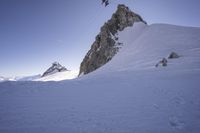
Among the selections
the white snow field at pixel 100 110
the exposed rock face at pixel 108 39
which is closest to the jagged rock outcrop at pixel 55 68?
the exposed rock face at pixel 108 39

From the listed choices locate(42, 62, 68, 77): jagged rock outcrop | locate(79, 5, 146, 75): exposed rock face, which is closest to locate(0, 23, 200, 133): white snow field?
locate(79, 5, 146, 75): exposed rock face

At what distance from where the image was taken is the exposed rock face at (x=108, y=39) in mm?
50656

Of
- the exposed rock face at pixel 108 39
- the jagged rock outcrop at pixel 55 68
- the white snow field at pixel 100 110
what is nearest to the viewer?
the white snow field at pixel 100 110

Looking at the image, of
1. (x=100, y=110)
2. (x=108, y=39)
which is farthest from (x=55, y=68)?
(x=100, y=110)

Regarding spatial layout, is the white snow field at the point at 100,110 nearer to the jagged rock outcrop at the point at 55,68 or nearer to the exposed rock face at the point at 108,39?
the exposed rock face at the point at 108,39

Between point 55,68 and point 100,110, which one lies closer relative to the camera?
point 100,110

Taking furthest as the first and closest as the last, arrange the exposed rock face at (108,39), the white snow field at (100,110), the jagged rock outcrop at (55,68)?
the jagged rock outcrop at (55,68) → the exposed rock face at (108,39) → the white snow field at (100,110)

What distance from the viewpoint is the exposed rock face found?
50.7 meters

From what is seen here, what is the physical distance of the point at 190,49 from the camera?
3234cm

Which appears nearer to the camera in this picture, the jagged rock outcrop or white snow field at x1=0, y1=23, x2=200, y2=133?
white snow field at x1=0, y1=23, x2=200, y2=133

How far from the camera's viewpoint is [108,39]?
53.3 m

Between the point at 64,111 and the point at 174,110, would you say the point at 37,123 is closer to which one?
the point at 64,111

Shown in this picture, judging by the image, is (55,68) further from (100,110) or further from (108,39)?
(100,110)

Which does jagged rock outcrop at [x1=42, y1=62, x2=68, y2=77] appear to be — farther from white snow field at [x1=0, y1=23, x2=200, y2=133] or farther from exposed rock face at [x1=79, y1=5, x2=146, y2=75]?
white snow field at [x1=0, y1=23, x2=200, y2=133]
